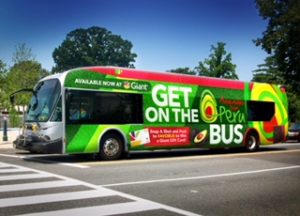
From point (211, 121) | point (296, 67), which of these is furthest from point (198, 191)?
point (296, 67)

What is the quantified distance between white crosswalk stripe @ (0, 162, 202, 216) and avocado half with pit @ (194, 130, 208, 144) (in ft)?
26.8

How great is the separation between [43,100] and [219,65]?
114ft

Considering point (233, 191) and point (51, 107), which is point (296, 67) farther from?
point (233, 191)

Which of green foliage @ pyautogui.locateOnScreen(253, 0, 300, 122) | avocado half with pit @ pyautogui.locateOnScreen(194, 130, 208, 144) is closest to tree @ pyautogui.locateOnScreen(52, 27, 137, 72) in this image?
green foliage @ pyautogui.locateOnScreen(253, 0, 300, 122)

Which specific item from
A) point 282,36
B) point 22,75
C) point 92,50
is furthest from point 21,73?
point 92,50

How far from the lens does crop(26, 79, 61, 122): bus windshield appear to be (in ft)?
49.8

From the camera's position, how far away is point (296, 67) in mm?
35750

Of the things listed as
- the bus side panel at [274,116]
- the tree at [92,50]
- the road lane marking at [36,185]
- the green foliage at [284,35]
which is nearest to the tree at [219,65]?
the green foliage at [284,35]

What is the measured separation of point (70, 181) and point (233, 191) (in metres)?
3.59

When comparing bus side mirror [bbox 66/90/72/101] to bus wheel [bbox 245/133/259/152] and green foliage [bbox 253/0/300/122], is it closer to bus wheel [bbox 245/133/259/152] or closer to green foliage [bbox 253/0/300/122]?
bus wheel [bbox 245/133/259/152]

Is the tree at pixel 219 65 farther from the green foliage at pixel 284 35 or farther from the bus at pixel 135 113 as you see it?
the bus at pixel 135 113

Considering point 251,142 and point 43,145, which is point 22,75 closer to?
point 251,142

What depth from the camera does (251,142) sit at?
21328 mm

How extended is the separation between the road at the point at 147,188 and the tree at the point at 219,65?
110ft
